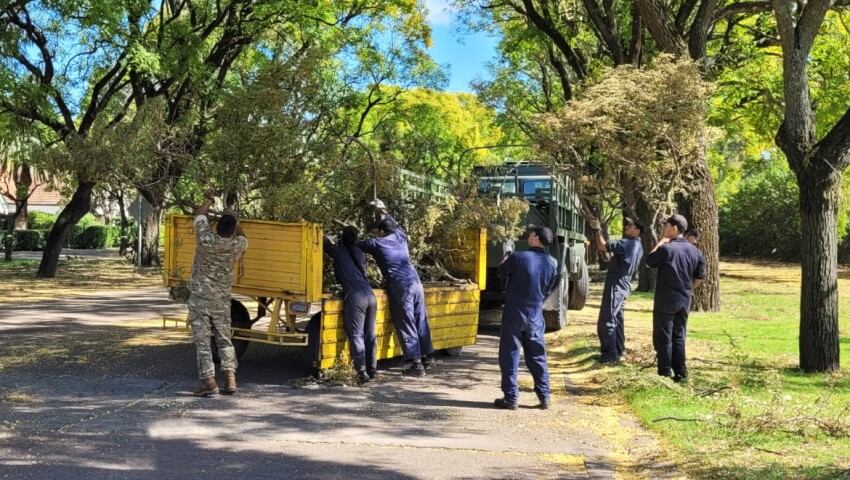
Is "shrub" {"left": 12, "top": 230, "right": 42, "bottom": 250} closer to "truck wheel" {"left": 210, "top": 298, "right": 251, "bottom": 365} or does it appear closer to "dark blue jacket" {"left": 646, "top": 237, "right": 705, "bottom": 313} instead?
"truck wheel" {"left": 210, "top": 298, "right": 251, "bottom": 365}

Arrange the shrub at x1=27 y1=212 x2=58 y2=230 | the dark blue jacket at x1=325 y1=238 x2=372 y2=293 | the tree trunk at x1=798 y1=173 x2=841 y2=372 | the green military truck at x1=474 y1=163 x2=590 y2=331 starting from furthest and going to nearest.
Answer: the shrub at x1=27 y1=212 x2=58 y2=230, the green military truck at x1=474 y1=163 x2=590 y2=331, the tree trunk at x1=798 y1=173 x2=841 y2=372, the dark blue jacket at x1=325 y1=238 x2=372 y2=293

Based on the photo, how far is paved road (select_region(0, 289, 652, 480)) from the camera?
5469 millimetres

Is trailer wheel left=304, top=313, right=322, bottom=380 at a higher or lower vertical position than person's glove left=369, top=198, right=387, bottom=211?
lower

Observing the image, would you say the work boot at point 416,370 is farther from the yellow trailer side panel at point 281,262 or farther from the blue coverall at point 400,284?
the yellow trailer side panel at point 281,262

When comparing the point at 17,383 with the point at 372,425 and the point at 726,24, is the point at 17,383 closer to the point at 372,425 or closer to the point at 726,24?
the point at 372,425

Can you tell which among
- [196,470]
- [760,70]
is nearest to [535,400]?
[196,470]

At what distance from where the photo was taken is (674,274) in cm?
826

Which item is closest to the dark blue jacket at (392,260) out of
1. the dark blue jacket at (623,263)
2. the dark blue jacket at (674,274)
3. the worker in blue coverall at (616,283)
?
the worker in blue coverall at (616,283)

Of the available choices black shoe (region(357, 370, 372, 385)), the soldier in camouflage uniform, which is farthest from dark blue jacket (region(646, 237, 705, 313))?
the soldier in camouflage uniform

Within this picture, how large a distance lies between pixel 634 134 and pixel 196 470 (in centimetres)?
569

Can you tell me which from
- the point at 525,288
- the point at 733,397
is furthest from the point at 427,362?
the point at 733,397

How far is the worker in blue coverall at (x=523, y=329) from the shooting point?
7.43m

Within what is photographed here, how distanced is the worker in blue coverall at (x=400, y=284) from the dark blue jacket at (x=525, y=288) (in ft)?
5.01

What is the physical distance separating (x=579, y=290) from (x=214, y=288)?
856 cm
